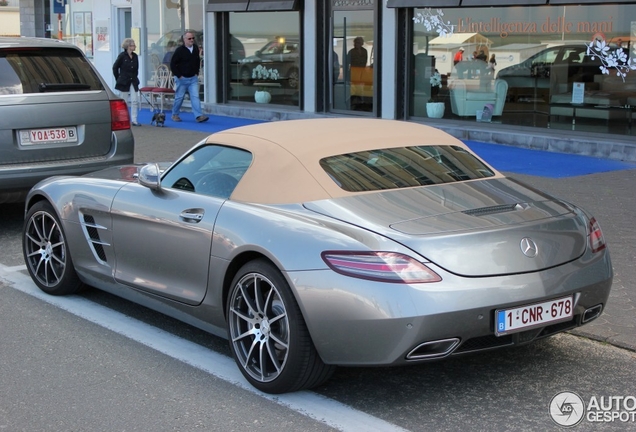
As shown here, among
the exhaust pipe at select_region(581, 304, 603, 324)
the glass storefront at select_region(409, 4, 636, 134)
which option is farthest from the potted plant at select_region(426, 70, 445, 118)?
the exhaust pipe at select_region(581, 304, 603, 324)

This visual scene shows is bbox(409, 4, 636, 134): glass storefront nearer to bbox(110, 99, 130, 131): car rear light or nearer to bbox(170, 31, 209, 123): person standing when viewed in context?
bbox(170, 31, 209, 123): person standing

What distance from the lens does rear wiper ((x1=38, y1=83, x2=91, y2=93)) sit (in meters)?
8.73

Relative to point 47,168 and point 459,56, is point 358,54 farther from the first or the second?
point 47,168

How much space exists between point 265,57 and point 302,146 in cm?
1499

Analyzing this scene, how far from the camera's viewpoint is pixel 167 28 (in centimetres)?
2292

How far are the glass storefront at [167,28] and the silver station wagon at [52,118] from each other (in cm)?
1238

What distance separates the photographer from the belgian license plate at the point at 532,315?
4336 mm

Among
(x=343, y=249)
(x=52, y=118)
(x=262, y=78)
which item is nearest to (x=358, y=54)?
(x=262, y=78)

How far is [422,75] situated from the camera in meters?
16.6

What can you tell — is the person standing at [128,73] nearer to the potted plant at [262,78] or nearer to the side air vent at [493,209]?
the potted plant at [262,78]

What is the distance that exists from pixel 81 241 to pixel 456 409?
2918 mm

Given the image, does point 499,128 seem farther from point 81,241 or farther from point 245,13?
point 81,241

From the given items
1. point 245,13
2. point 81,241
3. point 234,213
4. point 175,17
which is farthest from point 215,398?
point 175,17

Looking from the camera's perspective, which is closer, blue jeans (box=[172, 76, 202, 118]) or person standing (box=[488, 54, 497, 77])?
person standing (box=[488, 54, 497, 77])
